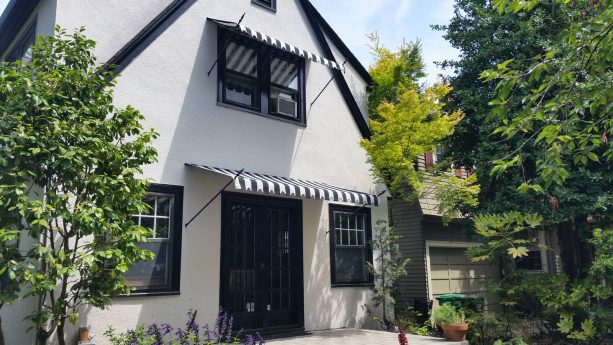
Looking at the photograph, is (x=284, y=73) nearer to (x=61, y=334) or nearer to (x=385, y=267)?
(x=385, y=267)

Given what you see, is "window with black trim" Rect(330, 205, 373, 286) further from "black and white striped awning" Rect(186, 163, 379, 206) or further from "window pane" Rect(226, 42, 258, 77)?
"window pane" Rect(226, 42, 258, 77)

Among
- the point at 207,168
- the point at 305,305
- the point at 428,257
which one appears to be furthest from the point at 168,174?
the point at 428,257

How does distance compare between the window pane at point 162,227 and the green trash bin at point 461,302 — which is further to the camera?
the green trash bin at point 461,302

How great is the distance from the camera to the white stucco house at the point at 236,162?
31.9ft

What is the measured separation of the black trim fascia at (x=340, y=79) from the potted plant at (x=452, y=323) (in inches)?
227

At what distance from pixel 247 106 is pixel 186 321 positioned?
17.2ft

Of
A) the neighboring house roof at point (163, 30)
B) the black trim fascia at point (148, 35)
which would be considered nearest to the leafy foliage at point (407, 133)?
the neighboring house roof at point (163, 30)

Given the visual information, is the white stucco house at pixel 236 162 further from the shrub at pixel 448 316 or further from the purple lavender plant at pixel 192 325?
Result: the shrub at pixel 448 316

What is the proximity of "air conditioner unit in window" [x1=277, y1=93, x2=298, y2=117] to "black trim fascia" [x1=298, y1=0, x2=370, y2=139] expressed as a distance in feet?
6.63

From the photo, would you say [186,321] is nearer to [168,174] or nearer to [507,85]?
[168,174]

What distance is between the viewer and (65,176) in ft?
23.5

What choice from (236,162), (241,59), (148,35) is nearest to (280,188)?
(236,162)

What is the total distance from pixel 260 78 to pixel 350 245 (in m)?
5.28

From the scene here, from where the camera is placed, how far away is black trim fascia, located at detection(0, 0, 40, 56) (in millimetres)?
10709
